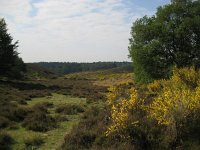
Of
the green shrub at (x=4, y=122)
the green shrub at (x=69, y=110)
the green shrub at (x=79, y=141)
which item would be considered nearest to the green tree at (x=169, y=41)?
the green shrub at (x=69, y=110)

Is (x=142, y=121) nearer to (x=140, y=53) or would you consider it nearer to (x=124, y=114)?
(x=124, y=114)

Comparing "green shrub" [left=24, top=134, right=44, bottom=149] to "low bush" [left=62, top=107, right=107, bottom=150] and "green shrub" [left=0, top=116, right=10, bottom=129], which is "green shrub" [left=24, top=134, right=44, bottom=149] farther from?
"green shrub" [left=0, top=116, right=10, bottom=129]

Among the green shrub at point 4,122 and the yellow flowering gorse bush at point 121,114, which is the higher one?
the yellow flowering gorse bush at point 121,114

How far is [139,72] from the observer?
3344 cm

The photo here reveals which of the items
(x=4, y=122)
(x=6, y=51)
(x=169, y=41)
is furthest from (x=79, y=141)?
(x=6, y=51)

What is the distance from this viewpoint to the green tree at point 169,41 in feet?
101

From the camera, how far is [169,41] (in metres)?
31.3

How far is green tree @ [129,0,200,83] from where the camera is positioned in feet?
101

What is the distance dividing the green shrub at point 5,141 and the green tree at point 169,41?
18.5 m

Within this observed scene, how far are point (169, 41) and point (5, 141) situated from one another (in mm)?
20766

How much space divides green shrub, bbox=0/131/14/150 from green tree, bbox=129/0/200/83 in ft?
→ 60.6

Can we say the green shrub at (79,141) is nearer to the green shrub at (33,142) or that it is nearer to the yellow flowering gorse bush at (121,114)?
the yellow flowering gorse bush at (121,114)

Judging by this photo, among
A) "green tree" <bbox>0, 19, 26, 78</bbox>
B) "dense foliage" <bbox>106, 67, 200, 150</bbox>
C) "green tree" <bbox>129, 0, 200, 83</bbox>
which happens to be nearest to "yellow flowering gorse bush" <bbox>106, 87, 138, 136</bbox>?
"dense foliage" <bbox>106, 67, 200, 150</bbox>

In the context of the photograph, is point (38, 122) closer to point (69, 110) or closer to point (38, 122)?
point (38, 122)
